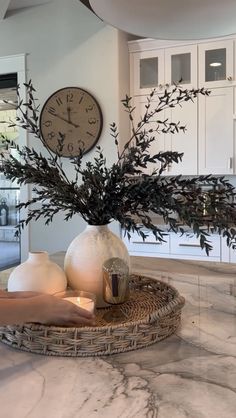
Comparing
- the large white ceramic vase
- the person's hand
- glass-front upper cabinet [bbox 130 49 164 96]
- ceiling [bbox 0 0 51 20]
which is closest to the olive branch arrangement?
the large white ceramic vase

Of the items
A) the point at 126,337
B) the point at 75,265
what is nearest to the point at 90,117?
the point at 75,265

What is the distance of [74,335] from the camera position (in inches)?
36.1

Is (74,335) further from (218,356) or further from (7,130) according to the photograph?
(7,130)

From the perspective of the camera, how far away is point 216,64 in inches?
133

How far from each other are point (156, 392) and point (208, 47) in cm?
318

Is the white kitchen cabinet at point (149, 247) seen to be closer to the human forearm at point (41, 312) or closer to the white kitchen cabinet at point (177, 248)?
the white kitchen cabinet at point (177, 248)

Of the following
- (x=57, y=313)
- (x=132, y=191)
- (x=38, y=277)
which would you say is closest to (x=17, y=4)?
(x=132, y=191)

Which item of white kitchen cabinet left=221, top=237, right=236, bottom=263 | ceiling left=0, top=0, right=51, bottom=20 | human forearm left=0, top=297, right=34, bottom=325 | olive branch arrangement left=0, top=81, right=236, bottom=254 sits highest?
ceiling left=0, top=0, right=51, bottom=20

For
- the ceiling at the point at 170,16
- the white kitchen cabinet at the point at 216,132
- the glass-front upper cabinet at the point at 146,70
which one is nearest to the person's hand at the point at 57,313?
the ceiling at the point at 170,16

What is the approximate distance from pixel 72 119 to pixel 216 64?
1306 millimetres

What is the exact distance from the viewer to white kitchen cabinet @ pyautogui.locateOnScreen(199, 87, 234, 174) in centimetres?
334

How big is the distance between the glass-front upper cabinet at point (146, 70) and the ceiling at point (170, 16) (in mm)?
2122

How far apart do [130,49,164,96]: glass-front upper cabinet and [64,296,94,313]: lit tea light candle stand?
2779 millimetres

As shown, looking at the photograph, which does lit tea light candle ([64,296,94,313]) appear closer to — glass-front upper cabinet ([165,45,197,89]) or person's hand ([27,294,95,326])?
person's hand ([27,294,95,326])
